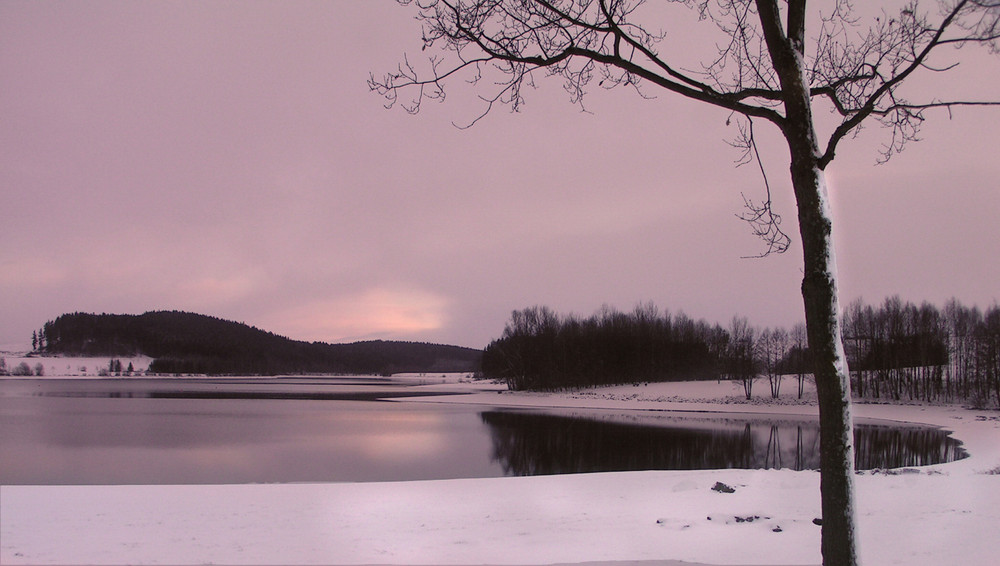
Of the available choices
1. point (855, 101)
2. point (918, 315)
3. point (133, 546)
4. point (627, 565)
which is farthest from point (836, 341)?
point (918, 315)

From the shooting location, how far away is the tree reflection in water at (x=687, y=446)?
17734mm

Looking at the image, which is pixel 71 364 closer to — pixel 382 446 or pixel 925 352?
pixel 382 446

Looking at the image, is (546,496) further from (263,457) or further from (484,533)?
(263,457)

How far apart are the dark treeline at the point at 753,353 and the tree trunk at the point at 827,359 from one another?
48.8 m

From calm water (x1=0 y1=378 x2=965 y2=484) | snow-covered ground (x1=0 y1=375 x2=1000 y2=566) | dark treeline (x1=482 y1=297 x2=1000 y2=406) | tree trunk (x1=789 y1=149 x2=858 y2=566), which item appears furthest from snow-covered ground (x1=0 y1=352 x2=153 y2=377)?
tree trunk (x1=789 y1=149 x2=858 y2=566)

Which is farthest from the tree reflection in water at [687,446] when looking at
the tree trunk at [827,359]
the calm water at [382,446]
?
the tree trunk at [827,359]

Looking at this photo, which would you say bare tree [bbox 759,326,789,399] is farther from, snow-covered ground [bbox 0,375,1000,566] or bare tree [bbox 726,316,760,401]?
snow-covered ground [bbox 0,375,1000,566]

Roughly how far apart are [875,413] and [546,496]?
4016 cm

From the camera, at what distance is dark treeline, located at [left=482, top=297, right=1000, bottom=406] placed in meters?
53.8

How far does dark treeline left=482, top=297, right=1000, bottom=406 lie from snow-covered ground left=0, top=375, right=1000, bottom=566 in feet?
139

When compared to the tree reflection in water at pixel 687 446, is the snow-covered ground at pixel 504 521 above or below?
above

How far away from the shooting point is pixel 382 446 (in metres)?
21.1

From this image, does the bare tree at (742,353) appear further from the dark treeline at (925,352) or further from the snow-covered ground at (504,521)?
the snow-covered ground at (504,521)

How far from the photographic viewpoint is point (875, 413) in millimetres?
41688
